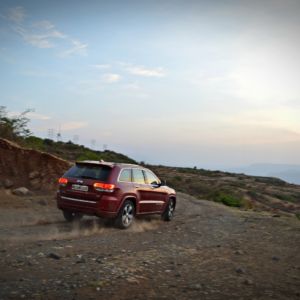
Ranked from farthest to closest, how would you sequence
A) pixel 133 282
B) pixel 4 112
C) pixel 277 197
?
pixel 277 197 < pixel 4 112 < pixel 133 282

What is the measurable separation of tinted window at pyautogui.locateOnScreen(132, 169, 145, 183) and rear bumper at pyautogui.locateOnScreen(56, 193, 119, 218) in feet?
4.20

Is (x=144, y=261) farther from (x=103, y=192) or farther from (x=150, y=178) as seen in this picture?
(x=150, y=178)

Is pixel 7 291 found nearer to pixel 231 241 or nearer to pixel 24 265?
pixel 24 265

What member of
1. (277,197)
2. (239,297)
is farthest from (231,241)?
(277,197)

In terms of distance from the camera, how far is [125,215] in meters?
11.3

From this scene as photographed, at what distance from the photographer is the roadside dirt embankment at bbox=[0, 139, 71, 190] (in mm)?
17578

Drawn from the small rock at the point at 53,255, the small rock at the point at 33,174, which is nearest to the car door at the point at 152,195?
the small rock at the point at 53,255

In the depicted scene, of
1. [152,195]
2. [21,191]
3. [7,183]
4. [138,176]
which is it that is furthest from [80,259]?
[7,183]

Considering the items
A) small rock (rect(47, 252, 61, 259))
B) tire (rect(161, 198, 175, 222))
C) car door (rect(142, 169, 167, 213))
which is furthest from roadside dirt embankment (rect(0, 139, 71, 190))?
small rock (rect(47, 252, 61, 259))

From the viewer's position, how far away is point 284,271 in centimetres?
704

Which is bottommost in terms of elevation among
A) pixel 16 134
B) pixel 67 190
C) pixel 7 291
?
pixel 7 291

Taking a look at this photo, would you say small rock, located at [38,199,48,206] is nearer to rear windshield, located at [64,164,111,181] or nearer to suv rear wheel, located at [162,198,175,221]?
suv rear wheel, located at [162,198,175,221]

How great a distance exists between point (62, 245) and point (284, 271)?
402 cm

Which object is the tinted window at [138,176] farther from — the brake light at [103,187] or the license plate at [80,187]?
the license plate at [80,187]
